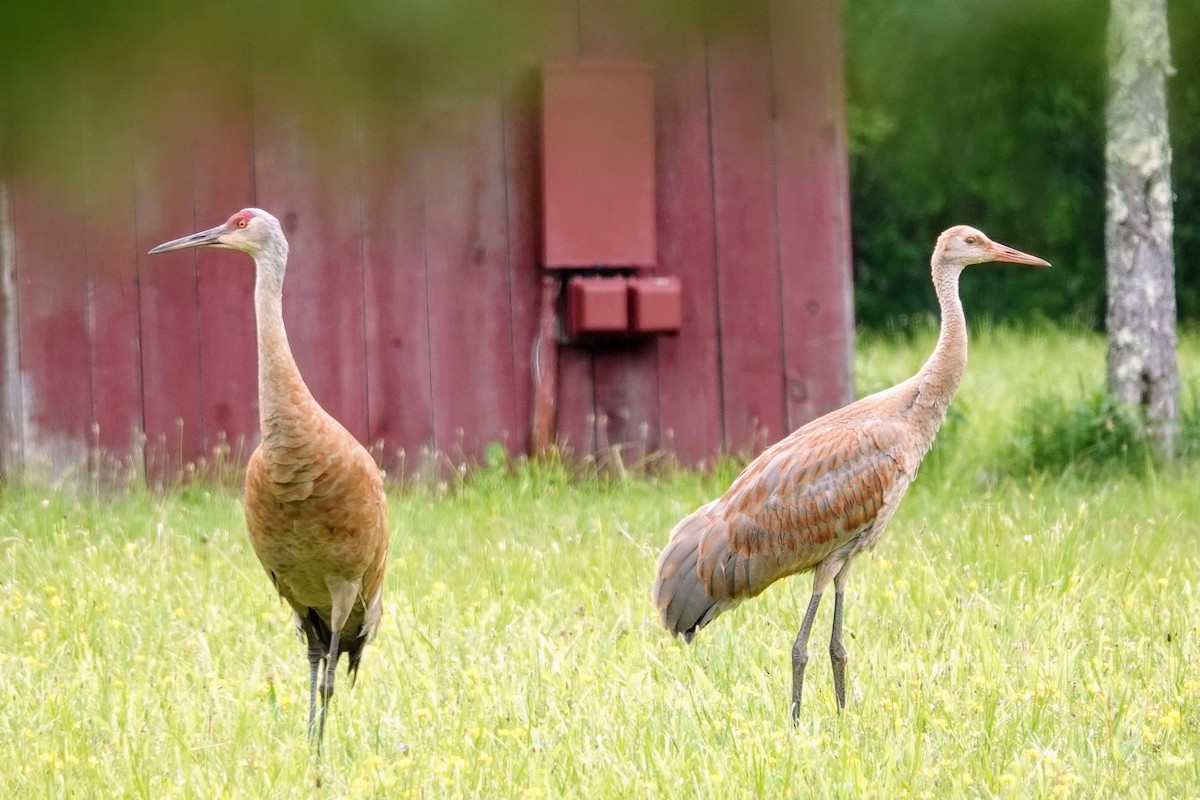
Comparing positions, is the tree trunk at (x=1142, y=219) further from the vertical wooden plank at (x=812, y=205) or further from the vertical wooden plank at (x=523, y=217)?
the vertical wooden plank at (x=523, y=217)

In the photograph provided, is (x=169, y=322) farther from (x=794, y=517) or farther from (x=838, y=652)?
(x=838, y=652)

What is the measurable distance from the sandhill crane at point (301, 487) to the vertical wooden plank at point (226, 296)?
305cm

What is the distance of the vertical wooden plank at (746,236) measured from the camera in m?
7.97

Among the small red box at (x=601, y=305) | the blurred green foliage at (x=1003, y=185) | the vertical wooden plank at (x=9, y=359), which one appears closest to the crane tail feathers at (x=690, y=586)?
the small red box at (x=601, y=305)

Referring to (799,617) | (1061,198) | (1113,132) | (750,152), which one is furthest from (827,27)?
(1061,198)

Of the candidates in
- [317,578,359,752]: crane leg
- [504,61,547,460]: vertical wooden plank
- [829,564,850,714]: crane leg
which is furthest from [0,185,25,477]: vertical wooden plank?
[829,564,850,714]: crane leg

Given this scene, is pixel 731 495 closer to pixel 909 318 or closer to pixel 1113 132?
pixel 1113 132

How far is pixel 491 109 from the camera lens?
7.85 m

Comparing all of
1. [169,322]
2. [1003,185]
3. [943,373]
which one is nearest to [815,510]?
[943,373]

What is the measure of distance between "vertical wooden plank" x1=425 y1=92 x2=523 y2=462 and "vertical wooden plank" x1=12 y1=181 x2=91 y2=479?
1639mm

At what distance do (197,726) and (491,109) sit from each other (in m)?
4.14

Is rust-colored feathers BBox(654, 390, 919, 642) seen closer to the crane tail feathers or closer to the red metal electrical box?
the crane tail feathers

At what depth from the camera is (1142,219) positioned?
8.36m

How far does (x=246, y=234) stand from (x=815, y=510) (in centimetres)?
183
